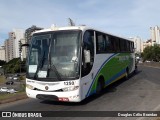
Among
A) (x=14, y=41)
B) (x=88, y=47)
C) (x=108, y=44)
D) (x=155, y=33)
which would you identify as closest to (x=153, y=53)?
(x=155, y=33)

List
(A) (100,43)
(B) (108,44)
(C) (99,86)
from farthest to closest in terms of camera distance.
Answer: (B) (108,44) < (A) (100,43) < (C) (99,86)

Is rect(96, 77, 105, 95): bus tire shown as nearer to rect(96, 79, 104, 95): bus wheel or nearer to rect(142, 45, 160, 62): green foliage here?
rect(96, 79, 104, 95): bus wheel

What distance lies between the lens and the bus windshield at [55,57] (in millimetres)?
10508

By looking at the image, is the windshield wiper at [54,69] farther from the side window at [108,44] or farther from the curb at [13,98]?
the side window at [108,44]

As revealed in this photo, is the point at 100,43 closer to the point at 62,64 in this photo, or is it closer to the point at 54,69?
the point at 62,64

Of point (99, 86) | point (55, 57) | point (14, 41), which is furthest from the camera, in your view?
point (14, 41)

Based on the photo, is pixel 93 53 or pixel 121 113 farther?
pixel 93 53

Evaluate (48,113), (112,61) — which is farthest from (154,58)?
(48,113)

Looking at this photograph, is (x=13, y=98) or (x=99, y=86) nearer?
(x=13, y=98)

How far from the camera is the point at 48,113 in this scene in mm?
9648

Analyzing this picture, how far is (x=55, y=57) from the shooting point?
10711 mm

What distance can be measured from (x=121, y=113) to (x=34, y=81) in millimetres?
3491

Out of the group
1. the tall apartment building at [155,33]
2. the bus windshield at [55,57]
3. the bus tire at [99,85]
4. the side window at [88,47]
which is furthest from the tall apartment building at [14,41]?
the bus windshield at [55,57]

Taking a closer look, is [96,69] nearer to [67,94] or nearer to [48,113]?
[67,94]
